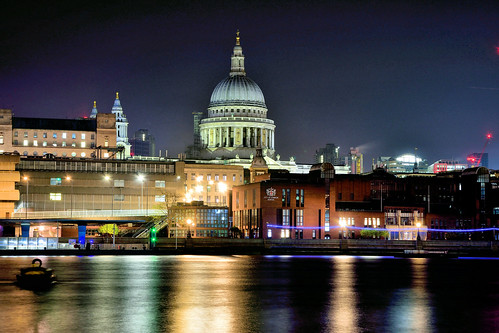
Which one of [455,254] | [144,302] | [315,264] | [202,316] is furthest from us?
[455,254]

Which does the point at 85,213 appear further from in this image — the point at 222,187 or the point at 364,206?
the point at 364,206

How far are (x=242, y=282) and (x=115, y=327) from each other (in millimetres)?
27516

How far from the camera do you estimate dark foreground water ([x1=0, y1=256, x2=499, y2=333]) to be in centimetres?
4284

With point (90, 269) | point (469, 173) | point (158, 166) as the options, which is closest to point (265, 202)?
Result: point (158, 166)

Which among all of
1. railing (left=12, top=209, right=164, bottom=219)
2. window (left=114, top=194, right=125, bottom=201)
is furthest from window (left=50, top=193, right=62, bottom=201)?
window (left=114, top=194, right=125, bottom=201)

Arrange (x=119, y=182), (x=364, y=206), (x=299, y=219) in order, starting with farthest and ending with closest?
(x=119, y=182) < (x=364, y=206) < (x=299, y=219)

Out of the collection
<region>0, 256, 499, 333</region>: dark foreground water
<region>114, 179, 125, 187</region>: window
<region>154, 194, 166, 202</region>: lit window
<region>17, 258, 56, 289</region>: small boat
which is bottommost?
<region>0, 256, 499, 333</region>: dark foreground water

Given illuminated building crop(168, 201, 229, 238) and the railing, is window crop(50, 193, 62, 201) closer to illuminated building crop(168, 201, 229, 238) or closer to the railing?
the railing

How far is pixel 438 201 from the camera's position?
17175 centimetres

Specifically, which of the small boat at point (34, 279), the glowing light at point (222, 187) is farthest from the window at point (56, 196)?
the small boat at point (34, 279)

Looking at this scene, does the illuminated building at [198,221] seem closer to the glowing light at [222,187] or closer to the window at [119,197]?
the window at [119,197]

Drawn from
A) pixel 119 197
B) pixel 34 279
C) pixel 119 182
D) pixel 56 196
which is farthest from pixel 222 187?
pixel 34 279

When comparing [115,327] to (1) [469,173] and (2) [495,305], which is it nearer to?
(2) [495,305]

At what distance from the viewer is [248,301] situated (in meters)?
53.9
